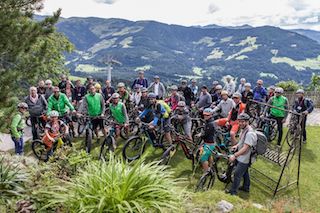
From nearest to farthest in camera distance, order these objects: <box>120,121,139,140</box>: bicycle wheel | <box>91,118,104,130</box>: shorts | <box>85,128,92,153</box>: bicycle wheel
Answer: <box>85,128,92,153</box>: bicycle wheel, <box>91,118,104,130</box>: shorts, <box>120,121,139,140</box>: bicycle wheel

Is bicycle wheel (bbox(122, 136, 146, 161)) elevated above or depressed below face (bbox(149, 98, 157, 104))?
below

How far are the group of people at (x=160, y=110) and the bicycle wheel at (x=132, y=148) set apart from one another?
608 mm

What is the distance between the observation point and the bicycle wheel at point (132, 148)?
32.4 ft

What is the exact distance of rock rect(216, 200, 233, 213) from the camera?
236 inches

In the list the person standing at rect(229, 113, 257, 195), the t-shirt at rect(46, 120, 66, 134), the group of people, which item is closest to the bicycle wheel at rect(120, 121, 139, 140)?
the group of people

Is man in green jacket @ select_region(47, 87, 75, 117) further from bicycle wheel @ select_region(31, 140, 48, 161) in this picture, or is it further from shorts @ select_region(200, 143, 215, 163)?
shorts @ select_region(200, 143, 215, 163)

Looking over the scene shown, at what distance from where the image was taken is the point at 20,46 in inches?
209

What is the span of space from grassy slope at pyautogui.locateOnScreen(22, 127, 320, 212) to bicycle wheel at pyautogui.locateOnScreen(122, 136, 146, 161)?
1.18 feet

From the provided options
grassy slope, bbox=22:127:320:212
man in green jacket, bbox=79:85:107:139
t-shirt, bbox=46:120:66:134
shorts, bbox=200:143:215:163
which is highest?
man in green jacket, bbox=79:85:107:139

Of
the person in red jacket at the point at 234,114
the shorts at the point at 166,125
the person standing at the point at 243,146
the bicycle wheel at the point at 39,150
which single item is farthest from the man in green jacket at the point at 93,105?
the person standing at the point at 243,146

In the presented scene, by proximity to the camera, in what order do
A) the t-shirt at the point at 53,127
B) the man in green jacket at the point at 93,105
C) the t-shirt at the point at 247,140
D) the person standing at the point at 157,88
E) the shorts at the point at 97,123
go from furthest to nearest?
the person standing at the point at 157,88 → the shorts at the point at 97,123 → the man in green jacket at the point at 93,105 → the t-shirt at the point at 53,127 → the t-shirt at the point at 247,140

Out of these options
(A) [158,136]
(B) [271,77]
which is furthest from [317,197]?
(B) [271,77]

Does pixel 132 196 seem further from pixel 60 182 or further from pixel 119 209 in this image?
pixel 60 182

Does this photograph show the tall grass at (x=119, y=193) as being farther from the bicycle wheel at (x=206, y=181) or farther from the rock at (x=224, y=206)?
the bicycle wheel at (x=206, y=181)
